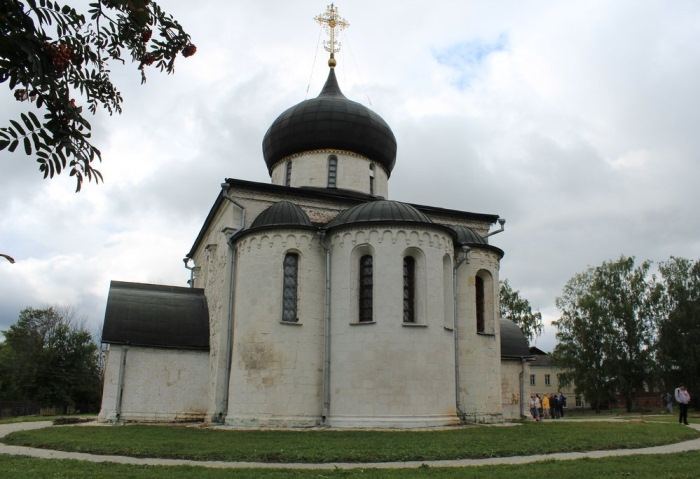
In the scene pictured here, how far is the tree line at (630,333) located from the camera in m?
34.6

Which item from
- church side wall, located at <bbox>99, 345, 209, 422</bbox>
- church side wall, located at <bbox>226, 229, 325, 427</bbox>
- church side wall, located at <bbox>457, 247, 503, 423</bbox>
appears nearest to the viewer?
church side wall, located at <bbox>226, 229, 325, 427</bbox>

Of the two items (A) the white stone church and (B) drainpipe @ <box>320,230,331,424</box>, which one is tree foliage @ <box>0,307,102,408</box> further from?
(B) drainpipe @ <box>320,230,331,424</box>

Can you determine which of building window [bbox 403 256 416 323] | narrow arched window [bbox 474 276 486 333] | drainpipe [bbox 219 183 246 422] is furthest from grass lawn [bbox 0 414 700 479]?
narrow arched window [bbox 474 276 486 333]

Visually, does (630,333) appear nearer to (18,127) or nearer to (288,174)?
(288,174)

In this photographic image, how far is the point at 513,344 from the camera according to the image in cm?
2377

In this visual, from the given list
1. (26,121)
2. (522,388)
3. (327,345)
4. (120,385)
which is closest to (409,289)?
(327,345)

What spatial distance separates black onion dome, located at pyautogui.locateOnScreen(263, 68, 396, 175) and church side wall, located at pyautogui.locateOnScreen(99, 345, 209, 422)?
865cm

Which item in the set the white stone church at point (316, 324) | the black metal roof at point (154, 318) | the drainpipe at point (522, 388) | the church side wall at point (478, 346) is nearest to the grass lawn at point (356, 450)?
the white stone church at point (316, 324)

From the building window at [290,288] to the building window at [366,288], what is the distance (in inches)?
79.7

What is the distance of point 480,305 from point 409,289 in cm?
406

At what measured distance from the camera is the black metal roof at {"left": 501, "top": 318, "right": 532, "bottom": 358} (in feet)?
76.8

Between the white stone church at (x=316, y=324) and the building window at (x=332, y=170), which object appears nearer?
the white stone church at (x=316, y=324)

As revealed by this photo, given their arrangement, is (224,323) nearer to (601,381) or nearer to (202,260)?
(202,260)

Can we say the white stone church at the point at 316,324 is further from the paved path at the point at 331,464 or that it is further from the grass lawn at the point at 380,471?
the grass lawn at the point at 380,471
